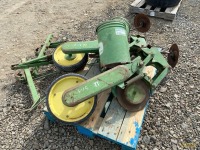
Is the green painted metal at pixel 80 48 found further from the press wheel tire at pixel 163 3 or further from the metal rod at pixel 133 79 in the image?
the press wheel tire at pixel 163 3

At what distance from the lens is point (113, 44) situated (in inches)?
103

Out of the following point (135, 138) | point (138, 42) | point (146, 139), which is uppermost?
point (138, 42)

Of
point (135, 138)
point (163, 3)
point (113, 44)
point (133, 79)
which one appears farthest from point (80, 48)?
point (163, 3)

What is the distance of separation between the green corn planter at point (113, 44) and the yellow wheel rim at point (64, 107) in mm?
370

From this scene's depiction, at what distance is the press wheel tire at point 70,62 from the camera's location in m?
3.02

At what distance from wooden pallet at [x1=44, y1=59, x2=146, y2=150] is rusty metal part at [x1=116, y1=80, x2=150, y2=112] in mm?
65

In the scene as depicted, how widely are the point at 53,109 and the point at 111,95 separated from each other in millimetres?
707

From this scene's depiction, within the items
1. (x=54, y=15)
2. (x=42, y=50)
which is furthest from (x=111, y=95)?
(x=54, y=15)

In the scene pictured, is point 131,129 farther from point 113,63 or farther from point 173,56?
point 173,56

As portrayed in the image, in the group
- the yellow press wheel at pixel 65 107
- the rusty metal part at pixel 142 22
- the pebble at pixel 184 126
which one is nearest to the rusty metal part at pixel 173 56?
the rusty metal part at pixel 142 22

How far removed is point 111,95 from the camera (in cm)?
278

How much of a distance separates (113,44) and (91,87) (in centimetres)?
65

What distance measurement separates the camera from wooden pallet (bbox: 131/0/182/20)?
4395 millimetres

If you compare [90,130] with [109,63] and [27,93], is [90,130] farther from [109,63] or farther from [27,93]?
[27,93]
